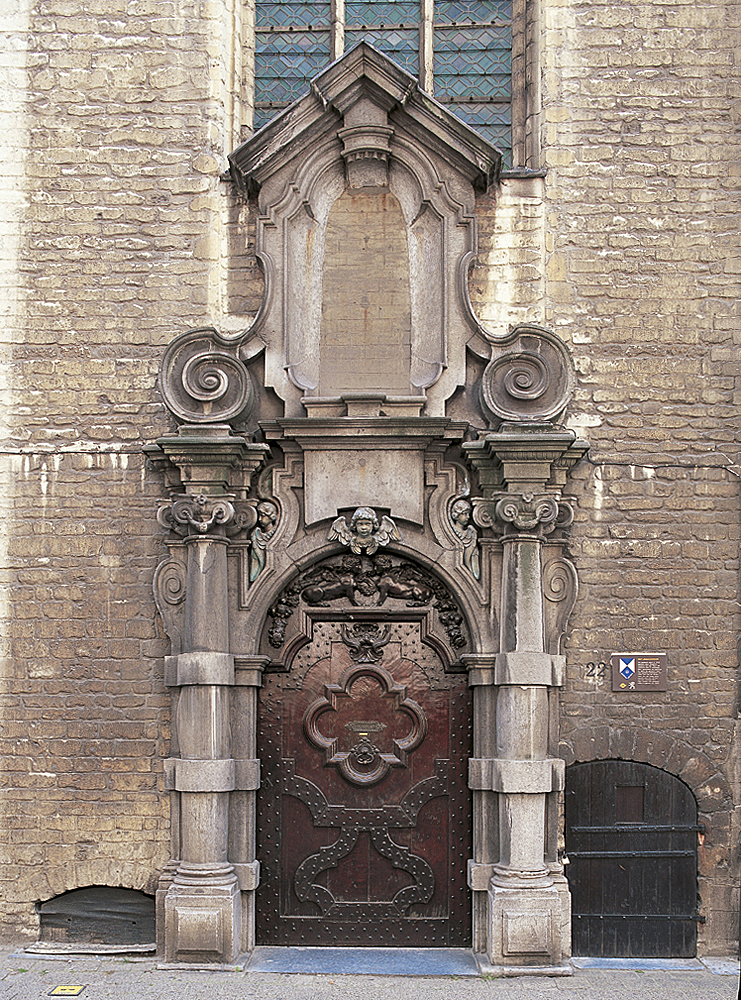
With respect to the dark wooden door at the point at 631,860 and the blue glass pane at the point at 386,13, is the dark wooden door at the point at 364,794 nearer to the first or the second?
the dark wooden door at the point at 631,860

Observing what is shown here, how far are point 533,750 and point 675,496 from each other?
2058mm

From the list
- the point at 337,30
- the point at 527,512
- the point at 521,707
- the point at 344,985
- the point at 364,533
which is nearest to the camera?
the point at 344,985

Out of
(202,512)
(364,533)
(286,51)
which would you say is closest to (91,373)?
(202,512)

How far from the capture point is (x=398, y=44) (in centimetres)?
802

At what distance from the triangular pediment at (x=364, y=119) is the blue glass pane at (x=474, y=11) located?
1.33 m

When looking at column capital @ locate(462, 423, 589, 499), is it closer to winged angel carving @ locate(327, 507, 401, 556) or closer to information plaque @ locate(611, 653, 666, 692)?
winged angel carving @ locate(327, 507, 401, 556)

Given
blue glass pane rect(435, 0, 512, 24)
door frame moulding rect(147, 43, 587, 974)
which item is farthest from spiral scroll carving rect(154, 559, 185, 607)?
blue glass pane rect(435, 0, 512, 24)

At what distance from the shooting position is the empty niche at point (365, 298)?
729cm

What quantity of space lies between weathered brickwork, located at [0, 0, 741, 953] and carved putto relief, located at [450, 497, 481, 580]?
0.73 m

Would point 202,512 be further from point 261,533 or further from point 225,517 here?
point 261,533

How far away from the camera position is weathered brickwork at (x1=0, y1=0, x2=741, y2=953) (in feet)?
23.2

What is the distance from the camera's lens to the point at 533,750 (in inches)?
266

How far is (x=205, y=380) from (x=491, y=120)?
3.08 metres

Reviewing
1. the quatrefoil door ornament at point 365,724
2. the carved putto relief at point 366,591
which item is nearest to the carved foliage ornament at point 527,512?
the carved putto relief at point 366,591
